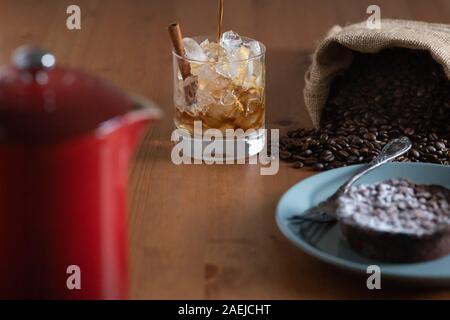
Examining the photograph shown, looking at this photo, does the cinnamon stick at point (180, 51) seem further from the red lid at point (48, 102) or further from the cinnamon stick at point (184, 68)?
the red lid at point (48, 102)

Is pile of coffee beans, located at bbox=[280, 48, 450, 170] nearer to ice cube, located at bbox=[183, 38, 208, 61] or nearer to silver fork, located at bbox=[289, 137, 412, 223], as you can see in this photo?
silver fork, located at bbox=[289, 137, 412, 223]

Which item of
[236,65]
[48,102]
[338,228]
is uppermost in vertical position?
[236,65]

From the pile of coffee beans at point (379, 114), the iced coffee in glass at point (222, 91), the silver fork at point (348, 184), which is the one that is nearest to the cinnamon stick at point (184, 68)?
the iced coffee in glass at point (222, 91)

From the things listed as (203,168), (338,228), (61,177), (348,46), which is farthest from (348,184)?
(61,177)

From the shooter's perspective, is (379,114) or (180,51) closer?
(180,51)

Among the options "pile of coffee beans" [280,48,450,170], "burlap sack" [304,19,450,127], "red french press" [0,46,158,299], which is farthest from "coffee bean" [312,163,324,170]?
"red french press" [0,46,158,299]

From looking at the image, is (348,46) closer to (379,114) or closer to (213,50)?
(379,114)

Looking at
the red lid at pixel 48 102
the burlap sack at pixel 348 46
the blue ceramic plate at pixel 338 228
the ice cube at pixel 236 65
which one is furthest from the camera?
the burlap sack at pixel 348 46
